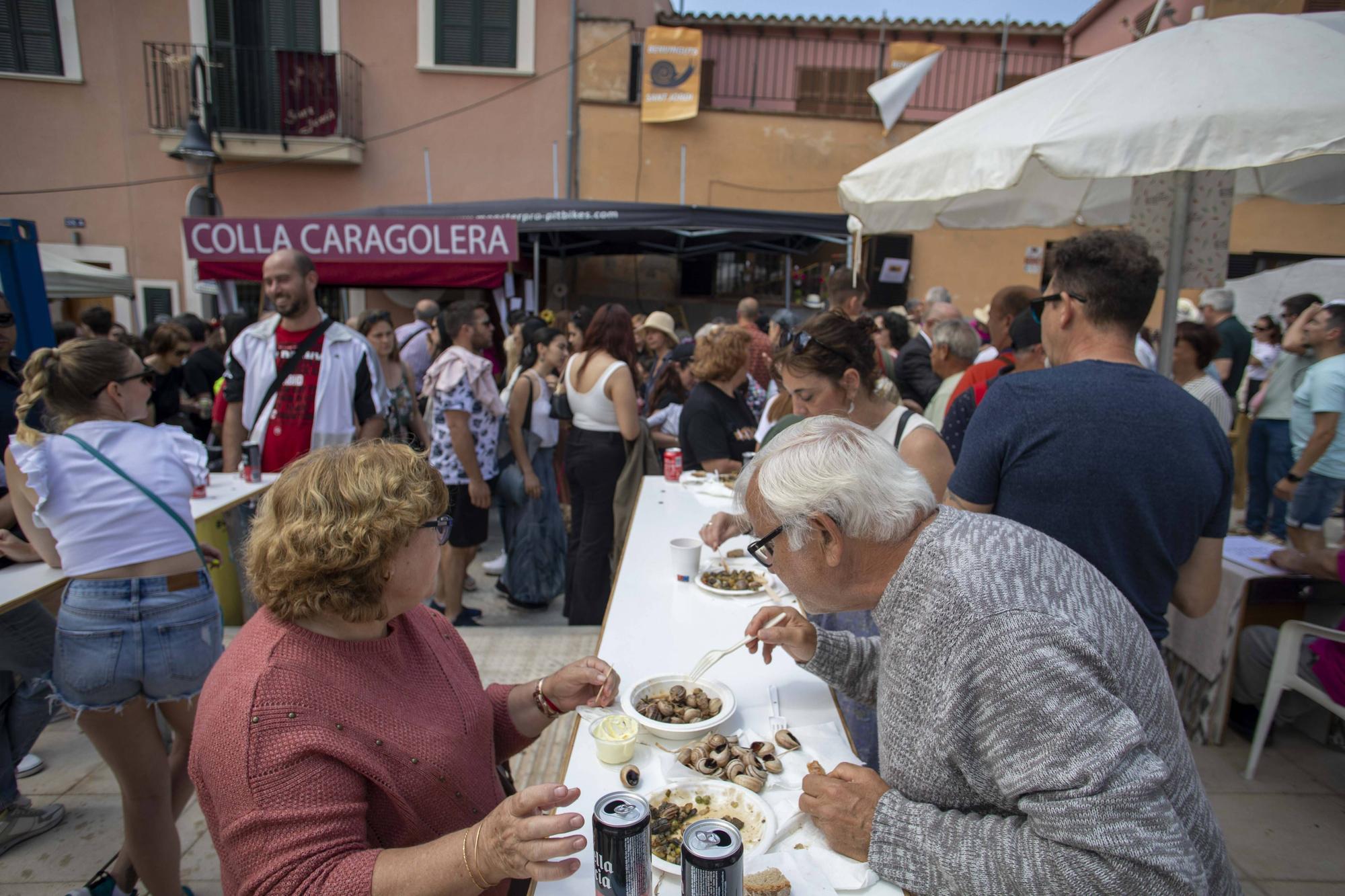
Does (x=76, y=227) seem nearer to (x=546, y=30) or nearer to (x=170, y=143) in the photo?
(x=170, y=143)

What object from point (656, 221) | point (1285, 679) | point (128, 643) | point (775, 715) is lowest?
point (1285, 679)

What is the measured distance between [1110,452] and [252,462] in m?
3.87

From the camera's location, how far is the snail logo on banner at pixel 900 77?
10570mm

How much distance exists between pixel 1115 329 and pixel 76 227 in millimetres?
15612

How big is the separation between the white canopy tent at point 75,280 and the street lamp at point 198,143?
1.89 m

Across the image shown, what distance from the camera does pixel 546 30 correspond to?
1233 cm

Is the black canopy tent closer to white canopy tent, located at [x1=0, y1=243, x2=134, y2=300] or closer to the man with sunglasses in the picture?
white canopy tent, located at [x1=0, y1=243, x2=134, y2=300]

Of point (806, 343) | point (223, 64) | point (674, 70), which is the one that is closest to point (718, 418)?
point (806, 343)

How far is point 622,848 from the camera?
1.05m

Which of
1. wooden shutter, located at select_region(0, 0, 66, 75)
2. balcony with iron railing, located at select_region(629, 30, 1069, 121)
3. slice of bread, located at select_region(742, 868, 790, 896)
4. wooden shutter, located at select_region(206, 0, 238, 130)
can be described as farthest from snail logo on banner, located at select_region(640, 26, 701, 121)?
slice of bread, located at select_region(742, 868, 790, 896)

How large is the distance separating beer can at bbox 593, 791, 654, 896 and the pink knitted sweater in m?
0.36

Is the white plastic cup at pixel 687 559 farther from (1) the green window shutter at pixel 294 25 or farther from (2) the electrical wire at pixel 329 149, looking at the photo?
(1) the green window shutter at pixel 294 25

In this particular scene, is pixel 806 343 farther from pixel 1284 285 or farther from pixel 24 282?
pixel 1284 285

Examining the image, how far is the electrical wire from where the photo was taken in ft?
39.8
